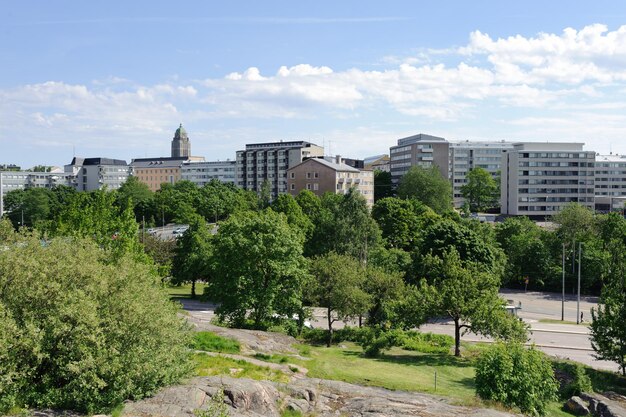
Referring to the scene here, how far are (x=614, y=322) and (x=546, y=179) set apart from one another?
113912 mm

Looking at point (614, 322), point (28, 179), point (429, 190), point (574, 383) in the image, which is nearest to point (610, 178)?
point (429, 190)

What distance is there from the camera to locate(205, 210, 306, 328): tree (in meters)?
46.0

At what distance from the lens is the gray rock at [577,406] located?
31.0 meters

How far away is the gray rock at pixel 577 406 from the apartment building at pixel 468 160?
15275cm

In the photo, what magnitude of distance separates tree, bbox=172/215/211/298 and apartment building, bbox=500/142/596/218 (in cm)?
9592

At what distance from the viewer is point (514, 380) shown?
2925cm

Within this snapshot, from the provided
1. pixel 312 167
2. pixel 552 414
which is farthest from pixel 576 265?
pixel 312 167

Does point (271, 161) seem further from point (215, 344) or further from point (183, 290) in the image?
point (215, 344)

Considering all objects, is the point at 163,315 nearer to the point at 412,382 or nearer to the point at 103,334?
the point at 103,334

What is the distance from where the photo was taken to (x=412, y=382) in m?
32.6

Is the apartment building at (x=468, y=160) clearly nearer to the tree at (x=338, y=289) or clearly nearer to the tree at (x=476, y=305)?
the tree at (x=338, y=289)

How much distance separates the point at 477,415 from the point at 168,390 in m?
12.6

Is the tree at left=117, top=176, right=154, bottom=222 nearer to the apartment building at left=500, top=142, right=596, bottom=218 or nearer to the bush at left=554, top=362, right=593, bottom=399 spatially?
the apartment building at left=500, top=142, right=596, bottom=218

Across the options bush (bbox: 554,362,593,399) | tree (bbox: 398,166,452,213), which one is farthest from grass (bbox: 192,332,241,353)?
tree (bbox: 398,166,452,213)
